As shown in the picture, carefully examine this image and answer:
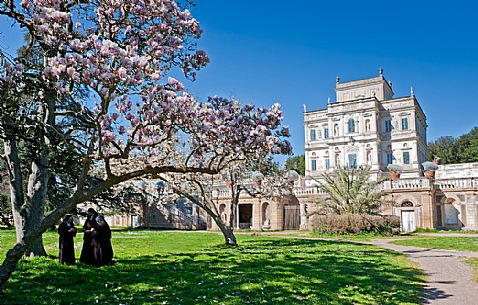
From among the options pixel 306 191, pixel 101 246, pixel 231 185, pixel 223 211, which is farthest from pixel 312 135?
pixel 101 246

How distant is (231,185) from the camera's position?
1773 centimetres

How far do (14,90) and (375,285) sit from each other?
7166 millimetres

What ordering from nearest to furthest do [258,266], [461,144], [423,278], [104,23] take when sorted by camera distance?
[104,23] → [423,278] → [258,266] → [461,144]

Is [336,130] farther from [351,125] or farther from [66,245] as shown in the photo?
[66,245]

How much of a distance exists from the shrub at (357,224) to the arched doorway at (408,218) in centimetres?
647

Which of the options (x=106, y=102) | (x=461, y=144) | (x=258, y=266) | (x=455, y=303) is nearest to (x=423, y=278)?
(x=455, y=303)

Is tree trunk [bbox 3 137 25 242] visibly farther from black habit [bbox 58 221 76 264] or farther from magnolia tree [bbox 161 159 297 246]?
magnolia tree [bbox 161 159 297 246]

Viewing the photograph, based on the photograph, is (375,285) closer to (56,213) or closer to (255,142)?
(255,142)

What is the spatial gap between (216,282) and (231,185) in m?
9.91

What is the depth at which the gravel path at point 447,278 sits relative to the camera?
7.07m

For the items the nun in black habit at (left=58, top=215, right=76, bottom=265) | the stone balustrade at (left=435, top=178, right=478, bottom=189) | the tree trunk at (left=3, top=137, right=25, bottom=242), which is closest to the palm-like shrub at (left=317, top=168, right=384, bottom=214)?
the stone balustrade at (left=435, top=178, right=478, bottom=189)

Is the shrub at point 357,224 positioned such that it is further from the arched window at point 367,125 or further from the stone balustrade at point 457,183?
the arched window at point 367,125

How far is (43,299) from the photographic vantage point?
6.50m

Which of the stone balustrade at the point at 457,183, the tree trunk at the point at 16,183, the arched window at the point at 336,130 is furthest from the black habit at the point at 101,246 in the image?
the arched window at the point at 336,130
